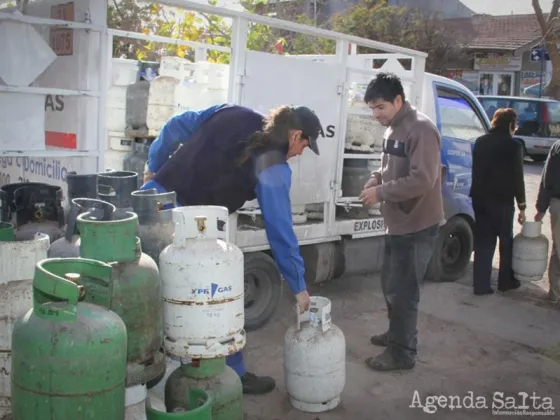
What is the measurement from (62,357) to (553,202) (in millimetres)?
5342

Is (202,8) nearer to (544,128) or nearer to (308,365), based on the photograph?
(308,365)

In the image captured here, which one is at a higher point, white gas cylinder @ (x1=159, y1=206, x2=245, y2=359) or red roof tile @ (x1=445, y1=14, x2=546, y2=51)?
red roof tile @ (x1=445, y1=14, x2=546, y2=51)

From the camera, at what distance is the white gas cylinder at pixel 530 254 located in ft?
21.4

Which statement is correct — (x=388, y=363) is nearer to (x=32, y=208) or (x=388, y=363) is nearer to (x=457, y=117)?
(x=32, y=208)

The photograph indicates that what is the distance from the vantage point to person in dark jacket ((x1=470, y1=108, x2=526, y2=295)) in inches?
244

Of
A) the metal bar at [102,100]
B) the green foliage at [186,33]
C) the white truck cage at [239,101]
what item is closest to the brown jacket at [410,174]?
the white truck cage at [239,101]

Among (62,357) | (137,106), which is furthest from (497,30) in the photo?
(62,357)

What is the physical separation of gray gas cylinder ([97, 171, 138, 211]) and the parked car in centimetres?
1661

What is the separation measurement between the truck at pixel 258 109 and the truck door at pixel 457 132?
0.02 metres

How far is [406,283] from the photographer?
434cm

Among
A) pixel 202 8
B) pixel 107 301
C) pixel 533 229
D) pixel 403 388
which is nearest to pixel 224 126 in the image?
pixel 202 8

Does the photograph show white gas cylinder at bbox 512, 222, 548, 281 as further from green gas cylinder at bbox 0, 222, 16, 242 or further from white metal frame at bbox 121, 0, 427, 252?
green gas cylinder at bbox 0, 222, 16, 242

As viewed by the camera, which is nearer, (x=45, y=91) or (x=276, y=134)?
(x=276, y=134)

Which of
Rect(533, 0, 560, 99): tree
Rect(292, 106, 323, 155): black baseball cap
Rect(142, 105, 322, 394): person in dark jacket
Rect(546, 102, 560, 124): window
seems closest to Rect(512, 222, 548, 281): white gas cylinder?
Rect(142, 105, 322, 394): person in dark jacket
